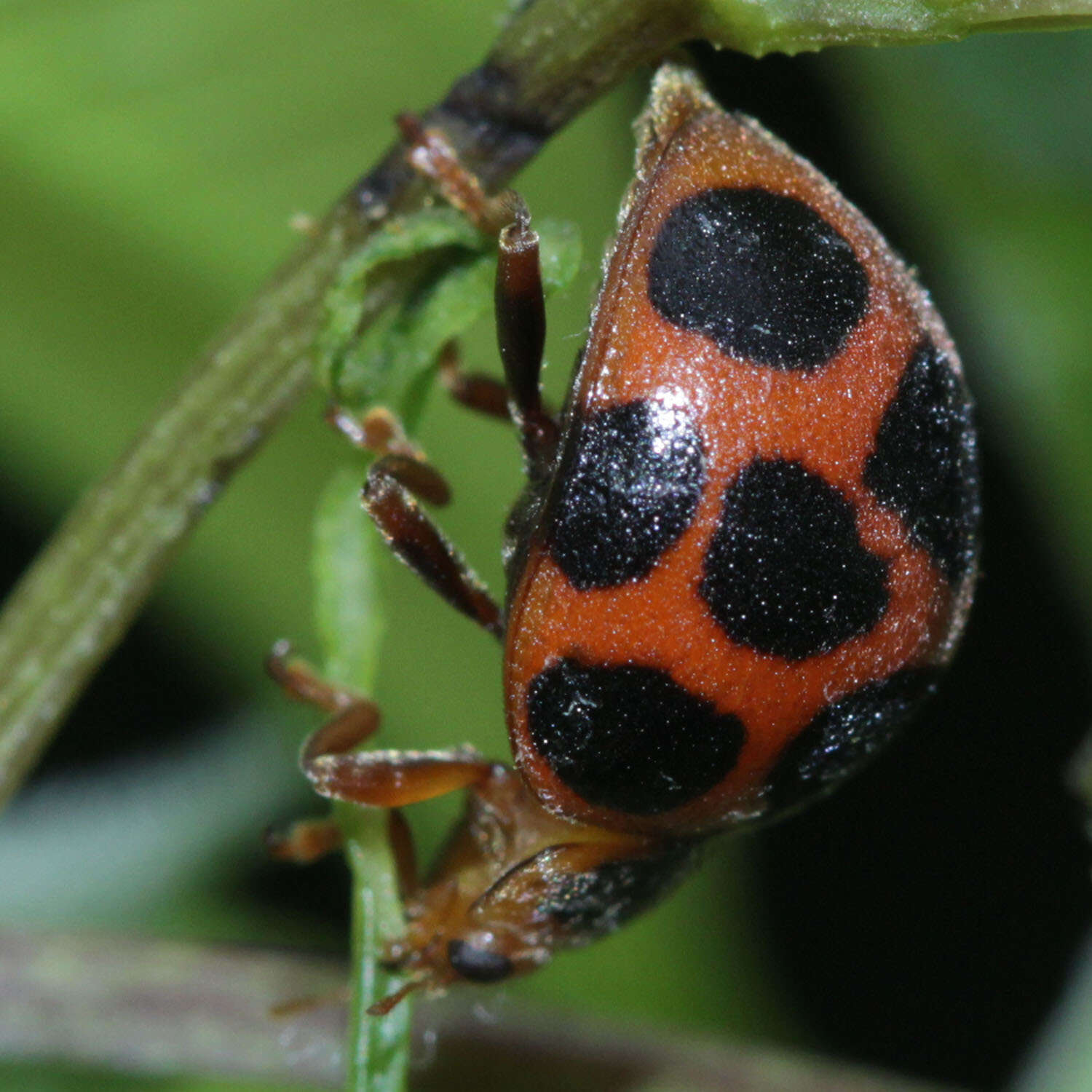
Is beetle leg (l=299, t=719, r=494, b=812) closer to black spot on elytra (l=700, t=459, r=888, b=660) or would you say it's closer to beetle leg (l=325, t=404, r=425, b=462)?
beetle leg (l=325, t=404, r=425, b=462)

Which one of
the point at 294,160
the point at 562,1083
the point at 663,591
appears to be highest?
the point at 294,160

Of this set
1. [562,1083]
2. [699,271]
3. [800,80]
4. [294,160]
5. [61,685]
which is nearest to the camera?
[699,271]

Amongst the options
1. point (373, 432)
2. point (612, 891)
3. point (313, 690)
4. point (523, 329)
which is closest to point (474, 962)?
point (612, 891)

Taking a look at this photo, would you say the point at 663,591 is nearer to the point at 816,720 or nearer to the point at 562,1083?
the point at 816,720

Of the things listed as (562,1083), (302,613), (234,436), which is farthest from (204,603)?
(234,436)

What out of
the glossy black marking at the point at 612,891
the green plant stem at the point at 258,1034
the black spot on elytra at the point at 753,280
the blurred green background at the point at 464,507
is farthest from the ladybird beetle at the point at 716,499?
the green plant stem at the point at 258,1034

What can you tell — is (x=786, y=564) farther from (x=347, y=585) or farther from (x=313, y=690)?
(x=313, y=690)
